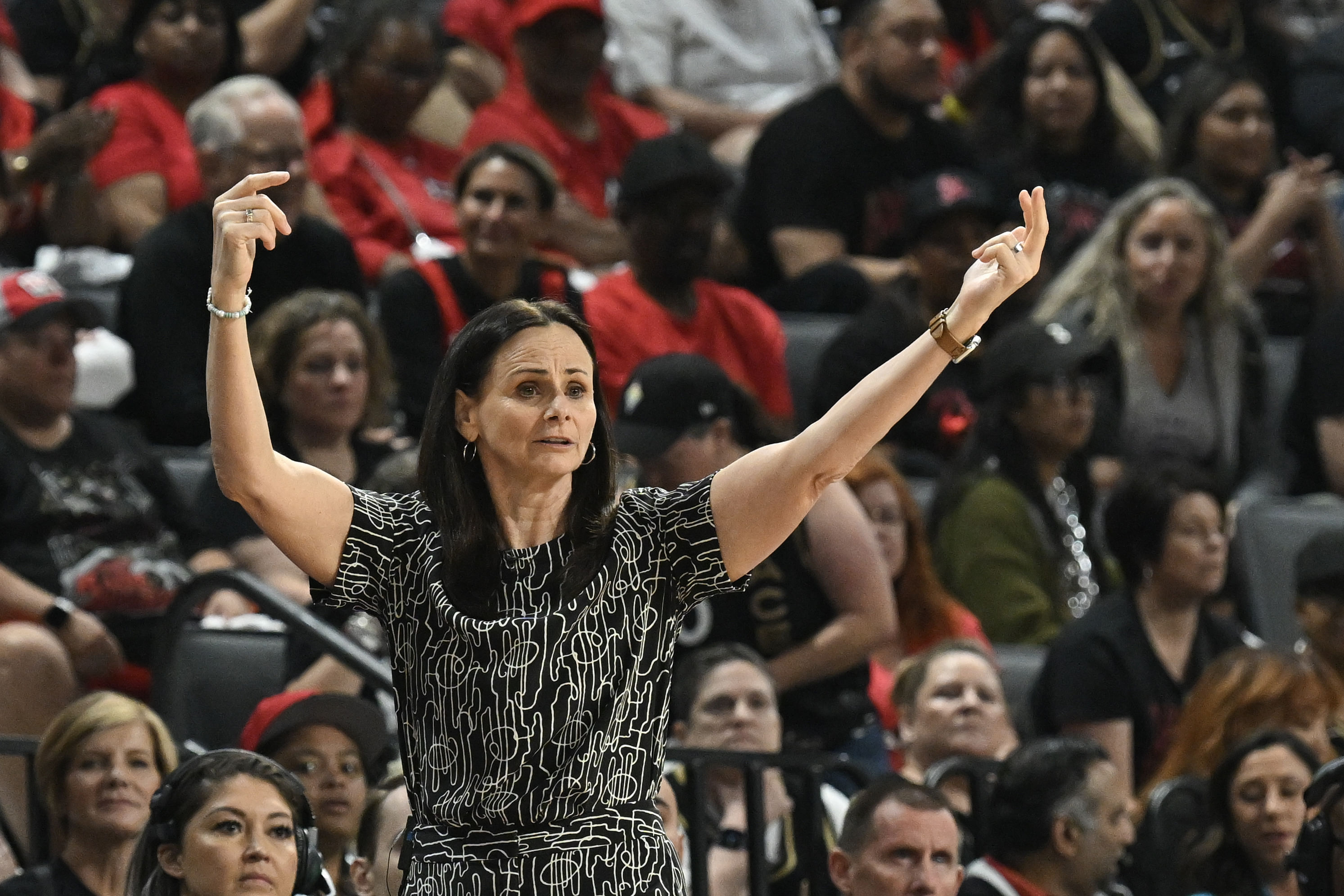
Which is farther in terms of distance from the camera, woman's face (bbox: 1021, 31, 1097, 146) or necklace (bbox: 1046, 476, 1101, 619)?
woman's face (bbox: 1021, 31, 1097, 146)

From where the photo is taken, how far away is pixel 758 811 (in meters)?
4.48

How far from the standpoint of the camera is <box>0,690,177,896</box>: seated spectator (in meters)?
4.28

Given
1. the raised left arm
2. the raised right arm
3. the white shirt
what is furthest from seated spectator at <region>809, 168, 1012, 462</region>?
the raised right arm

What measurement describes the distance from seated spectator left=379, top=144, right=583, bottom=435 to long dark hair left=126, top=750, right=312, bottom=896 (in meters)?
2.55

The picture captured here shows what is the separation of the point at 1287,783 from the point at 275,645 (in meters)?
2.28

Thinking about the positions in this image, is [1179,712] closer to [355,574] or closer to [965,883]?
[965,883]

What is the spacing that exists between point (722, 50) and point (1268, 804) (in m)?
4.21

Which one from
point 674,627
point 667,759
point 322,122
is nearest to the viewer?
point 674,627

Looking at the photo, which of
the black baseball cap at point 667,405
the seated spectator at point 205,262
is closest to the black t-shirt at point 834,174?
the seated spectator at point 205,262

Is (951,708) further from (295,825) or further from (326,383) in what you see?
(295,825)

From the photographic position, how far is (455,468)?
9.18 feet

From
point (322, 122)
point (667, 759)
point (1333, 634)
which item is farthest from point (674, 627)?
point (322, 122)

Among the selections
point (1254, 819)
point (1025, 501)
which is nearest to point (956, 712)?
point (1254, 819)

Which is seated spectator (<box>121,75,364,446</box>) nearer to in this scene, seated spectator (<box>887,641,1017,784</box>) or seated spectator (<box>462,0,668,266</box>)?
seated spectator (<box>462,0,668,266</box>)
